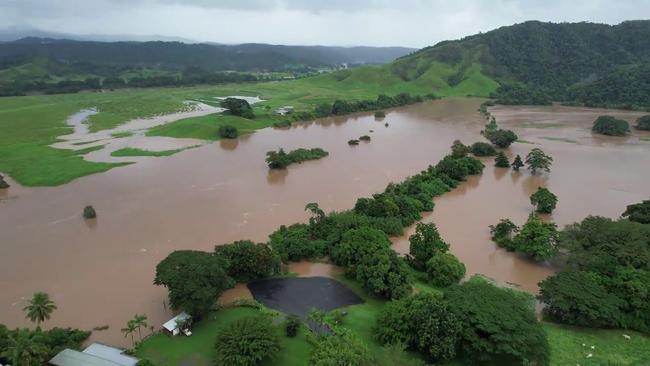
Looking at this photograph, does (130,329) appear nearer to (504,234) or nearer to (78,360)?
(78,360)

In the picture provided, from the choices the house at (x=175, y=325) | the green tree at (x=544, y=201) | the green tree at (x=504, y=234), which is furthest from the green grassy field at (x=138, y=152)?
the green tree at (x=544, y=201)

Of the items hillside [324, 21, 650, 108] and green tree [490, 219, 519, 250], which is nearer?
green tree [490, 219, 519, 250]

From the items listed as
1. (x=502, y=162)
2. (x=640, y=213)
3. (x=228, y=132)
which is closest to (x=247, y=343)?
(x=640, y=213)

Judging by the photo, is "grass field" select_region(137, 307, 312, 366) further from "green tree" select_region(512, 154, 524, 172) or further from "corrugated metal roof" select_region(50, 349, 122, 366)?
"green tree" select_region(512, 154, 524, 172)

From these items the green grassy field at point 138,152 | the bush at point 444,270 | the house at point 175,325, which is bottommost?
the house at point 175,325

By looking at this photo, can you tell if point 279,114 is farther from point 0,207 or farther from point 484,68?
point 484,68

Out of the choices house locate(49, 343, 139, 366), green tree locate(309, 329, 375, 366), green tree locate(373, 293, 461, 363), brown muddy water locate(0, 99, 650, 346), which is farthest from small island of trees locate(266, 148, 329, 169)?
green tree locate(309, 329, 375, 366)

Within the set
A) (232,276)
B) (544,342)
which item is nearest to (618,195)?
(544,342)

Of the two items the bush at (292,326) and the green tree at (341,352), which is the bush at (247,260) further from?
the green tree at (341,352)
